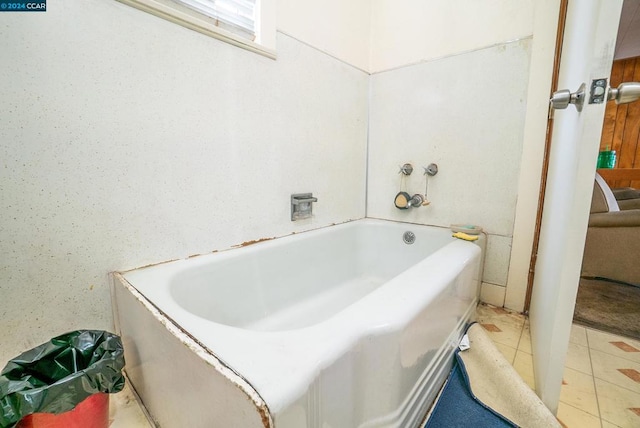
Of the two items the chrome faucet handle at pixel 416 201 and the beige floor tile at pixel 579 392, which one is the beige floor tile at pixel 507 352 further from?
the chrome faucet handle at pixel 416 201

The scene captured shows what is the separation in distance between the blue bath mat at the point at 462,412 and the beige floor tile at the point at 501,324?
1.32 ft

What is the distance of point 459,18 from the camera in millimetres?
1462

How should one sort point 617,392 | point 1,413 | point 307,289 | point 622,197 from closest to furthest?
point 1,413, point 617,392, point 307,289, point 622,197

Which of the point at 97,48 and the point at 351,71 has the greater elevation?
the point at 351,71

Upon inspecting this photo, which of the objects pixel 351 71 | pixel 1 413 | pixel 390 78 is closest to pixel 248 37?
pixel 351 71

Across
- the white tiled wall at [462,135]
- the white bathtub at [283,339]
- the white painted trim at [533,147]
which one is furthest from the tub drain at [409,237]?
the white painted trim at [533,147]

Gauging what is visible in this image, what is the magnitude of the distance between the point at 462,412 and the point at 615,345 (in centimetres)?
91

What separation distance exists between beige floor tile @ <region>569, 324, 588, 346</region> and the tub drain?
0.82 m

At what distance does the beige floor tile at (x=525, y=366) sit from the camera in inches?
38.4

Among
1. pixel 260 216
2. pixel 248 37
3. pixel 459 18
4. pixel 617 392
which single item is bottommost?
pixel 617 392

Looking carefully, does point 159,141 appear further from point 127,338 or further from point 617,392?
point 617,392

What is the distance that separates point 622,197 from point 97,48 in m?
3.78

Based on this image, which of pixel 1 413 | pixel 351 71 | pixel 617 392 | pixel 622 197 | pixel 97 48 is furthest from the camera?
pixel 622 197

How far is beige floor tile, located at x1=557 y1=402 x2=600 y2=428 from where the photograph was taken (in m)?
0.79
